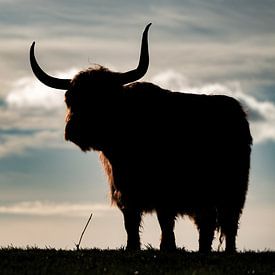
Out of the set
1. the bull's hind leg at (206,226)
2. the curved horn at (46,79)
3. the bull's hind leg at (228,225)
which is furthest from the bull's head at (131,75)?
the bull's hind leg at (228,225)

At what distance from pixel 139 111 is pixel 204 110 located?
5.08 feet

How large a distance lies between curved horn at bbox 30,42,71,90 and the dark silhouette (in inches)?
0.7

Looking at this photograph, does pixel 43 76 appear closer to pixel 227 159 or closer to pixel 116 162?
pixel 116 162

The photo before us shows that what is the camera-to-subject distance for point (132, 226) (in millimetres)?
12219

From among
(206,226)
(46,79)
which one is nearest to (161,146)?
(206,226)

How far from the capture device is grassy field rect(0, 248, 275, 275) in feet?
28.5

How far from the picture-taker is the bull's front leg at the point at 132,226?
40.1 feet

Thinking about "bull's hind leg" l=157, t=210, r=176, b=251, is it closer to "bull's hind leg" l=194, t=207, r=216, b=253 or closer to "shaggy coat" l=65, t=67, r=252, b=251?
"shaggy coat" l=65, t=67, r=252, b=251

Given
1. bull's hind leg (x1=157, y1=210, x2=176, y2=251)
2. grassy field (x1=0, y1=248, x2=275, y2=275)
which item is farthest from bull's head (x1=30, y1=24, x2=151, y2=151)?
grassy field (x1=0, y1=248, x2=275, y2=275)

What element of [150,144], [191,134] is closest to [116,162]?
[150,144]

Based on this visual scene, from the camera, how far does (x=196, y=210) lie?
13.1m

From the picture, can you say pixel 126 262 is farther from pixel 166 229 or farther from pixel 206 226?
pixel 206 226

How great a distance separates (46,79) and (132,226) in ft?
10.2

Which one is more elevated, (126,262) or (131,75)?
(131,75)
